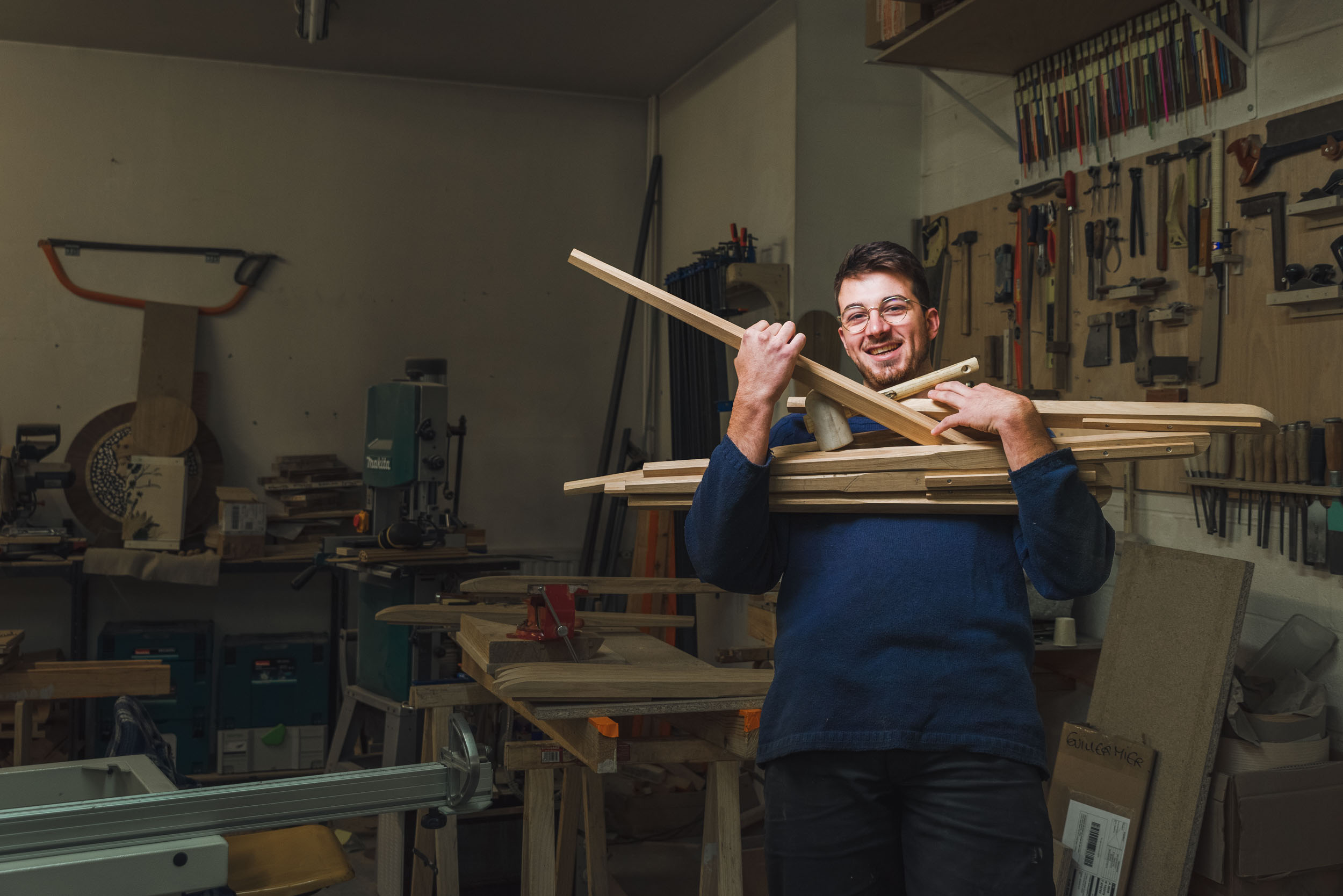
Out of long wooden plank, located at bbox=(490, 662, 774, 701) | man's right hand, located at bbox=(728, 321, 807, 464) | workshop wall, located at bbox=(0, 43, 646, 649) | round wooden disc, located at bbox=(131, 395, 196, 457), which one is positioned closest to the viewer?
man's right hand, located at bbox=(728, 321, 807, 464)

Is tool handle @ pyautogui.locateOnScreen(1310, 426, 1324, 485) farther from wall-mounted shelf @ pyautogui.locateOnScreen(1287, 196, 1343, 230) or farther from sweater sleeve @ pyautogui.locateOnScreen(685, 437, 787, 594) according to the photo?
sweater sleeve @ pyautogui.locateOnScreen(685, 437, 787, 594)

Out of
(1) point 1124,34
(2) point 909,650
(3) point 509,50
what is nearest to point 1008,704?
(2) point 909,650

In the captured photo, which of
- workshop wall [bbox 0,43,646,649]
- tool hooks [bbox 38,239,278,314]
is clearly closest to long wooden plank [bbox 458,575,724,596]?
workshop wall [bbox 0,43,646,649]

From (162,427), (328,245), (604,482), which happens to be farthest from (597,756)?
(328,245)

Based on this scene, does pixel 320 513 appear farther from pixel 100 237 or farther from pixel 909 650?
pixel 909 650

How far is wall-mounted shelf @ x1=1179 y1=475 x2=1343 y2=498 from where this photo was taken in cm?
244

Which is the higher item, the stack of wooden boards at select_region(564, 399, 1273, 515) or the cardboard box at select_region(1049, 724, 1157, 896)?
the stack of wooden boards at select_region(564, 399, 1273, 515)

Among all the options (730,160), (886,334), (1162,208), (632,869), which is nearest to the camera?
(886,334)

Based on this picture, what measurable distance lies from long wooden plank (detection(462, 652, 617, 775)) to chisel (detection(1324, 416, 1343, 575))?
1.69 m

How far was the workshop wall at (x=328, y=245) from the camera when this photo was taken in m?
4.87

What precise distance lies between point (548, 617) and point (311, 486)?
3.01m

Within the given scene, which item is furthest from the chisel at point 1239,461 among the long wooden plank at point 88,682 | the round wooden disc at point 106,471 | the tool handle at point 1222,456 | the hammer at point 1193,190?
the round wooden disc at point 106,471

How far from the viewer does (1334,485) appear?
2434 mm

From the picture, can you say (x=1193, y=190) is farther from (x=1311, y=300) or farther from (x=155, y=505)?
(x=155, y=505)
